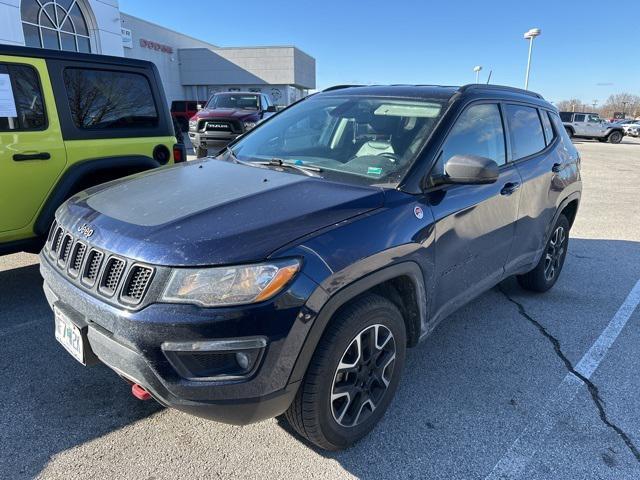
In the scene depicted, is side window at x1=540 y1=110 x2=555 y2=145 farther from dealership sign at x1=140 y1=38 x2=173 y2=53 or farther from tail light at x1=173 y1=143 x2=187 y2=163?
dealership sign at x1=140 y1=38 x2=173 y2=53

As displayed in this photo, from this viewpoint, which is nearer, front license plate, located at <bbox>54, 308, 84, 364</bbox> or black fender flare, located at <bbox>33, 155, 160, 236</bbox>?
front license plate, located at <bbox>54, 308, 84, 364</bbox>

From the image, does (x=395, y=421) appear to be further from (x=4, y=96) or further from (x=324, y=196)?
(x=4, y=96)

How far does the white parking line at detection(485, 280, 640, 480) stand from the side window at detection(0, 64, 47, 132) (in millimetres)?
3983

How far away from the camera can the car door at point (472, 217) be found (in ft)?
8.80

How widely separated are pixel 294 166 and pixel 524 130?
1.98 metres

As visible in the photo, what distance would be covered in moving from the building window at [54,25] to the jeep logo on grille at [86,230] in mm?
16839

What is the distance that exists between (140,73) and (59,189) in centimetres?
146

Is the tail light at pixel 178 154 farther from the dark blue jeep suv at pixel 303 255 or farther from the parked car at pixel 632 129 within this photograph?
the parked car at pixel 632 129

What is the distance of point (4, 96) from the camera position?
3555mm

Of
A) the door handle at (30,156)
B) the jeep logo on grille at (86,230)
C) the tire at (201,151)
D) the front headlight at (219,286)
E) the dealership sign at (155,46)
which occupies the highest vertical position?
the dealership sign at (155,46)

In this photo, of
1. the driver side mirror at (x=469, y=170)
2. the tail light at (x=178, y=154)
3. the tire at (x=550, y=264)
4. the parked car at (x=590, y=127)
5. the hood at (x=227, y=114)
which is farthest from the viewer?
the parked car at (x=590, y=127)

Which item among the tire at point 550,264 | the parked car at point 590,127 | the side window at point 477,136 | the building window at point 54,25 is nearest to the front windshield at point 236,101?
the building window at point 54,25

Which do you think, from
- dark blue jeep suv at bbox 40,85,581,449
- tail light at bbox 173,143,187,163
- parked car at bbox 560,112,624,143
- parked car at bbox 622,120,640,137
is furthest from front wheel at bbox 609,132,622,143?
tail light at bbox 173,143,187,163

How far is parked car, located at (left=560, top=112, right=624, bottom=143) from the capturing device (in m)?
30.4
